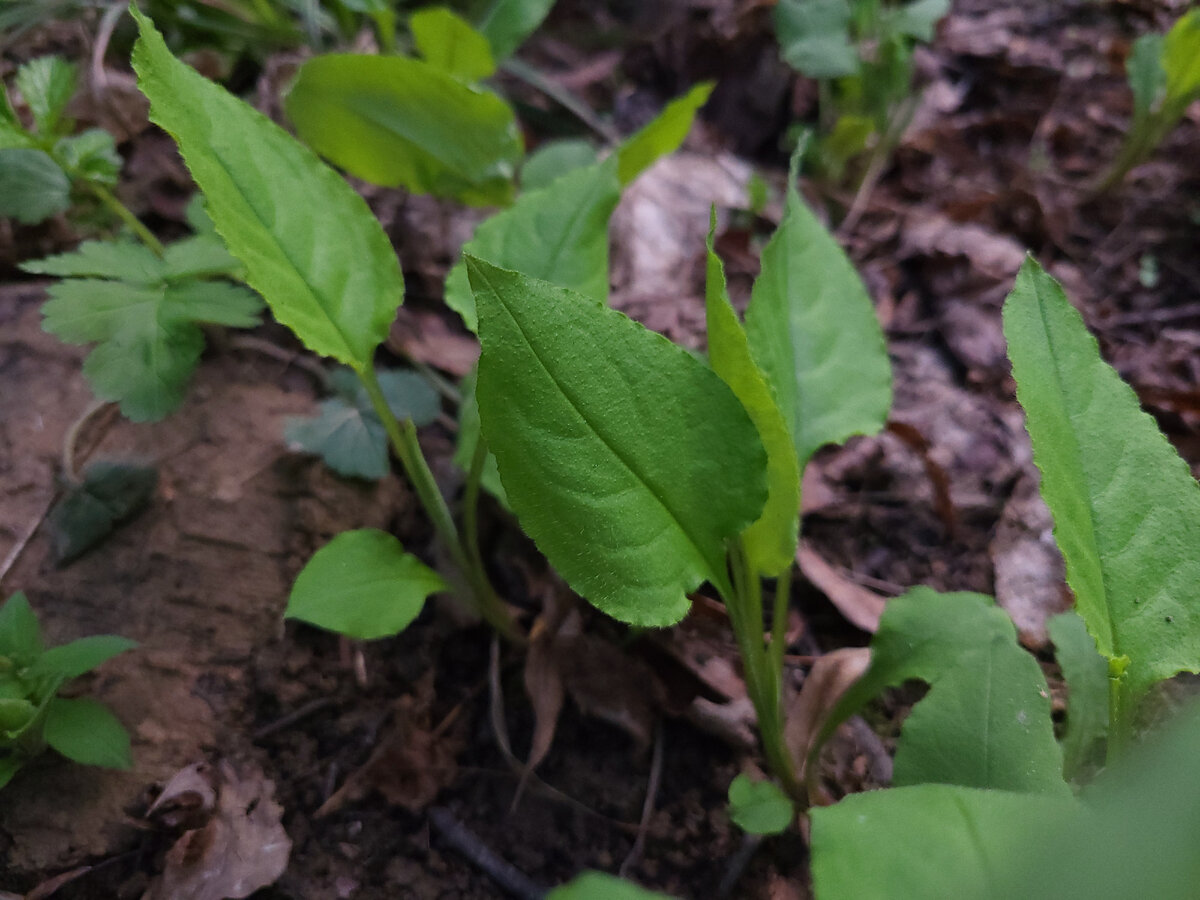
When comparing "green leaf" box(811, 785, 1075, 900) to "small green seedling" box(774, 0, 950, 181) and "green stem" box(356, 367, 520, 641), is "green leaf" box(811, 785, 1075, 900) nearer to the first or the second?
"green stem" box(356, 367, 520, 641)

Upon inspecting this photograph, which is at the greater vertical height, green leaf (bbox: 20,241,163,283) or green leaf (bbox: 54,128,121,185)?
green leaf (bbox: 54,128,121,185)

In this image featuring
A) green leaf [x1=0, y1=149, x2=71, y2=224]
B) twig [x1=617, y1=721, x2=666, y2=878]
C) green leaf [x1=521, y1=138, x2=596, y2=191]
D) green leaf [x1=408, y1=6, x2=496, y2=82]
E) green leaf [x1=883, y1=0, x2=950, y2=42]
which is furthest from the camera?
green leaf [x1=883, y1=0, x2=950, y2=42]

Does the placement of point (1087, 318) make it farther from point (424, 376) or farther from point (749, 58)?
point (424, 376)

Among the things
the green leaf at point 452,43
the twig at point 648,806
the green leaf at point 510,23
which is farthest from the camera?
the green leaf at point 510,23

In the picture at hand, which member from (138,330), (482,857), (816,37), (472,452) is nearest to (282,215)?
(138,330)

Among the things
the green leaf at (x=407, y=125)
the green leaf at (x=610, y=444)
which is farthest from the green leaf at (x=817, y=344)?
the green leaf at (x=407, y=125)

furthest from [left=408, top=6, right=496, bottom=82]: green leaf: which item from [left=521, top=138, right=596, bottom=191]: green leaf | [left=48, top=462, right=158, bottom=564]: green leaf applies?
[left=48, top=462, right=158, bottom=564]: green leaf

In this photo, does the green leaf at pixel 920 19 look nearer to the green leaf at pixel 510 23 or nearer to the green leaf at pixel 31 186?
the green leaf at pixel 510 23
